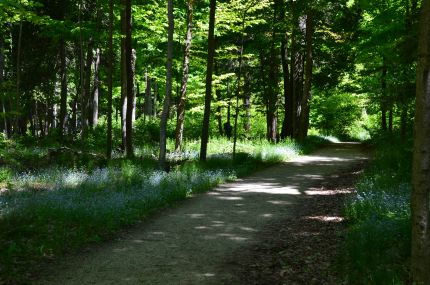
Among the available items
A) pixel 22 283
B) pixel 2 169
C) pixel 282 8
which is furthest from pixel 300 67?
pixel 22 283

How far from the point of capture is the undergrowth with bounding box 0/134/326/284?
22.4ft

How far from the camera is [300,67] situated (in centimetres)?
2662

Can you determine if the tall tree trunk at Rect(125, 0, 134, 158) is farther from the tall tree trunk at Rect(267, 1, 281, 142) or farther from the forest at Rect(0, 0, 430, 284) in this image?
the tall tree trunk at Rect(267, 1, 281, 142)

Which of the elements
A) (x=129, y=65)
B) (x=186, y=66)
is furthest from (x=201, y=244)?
(x=186, y=66)

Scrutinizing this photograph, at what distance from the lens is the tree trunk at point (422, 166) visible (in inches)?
179

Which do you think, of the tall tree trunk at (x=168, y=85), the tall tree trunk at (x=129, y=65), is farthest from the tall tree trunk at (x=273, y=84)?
the tall tree trunk at (x=168, y=85)

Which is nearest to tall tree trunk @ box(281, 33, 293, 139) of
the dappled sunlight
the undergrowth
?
the undergrowth

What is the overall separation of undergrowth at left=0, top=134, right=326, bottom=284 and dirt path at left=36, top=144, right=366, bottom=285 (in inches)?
16.0

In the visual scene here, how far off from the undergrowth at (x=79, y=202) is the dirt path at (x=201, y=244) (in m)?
0.41

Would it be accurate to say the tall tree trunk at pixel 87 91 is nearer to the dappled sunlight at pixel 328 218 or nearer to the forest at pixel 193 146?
the forest at pixel 193 146

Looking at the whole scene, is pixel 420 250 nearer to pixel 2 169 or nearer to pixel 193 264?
pixel 193 264

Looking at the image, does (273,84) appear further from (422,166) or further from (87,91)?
(422,166)

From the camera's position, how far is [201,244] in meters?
7.55

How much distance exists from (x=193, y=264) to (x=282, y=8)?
19.5 meters
